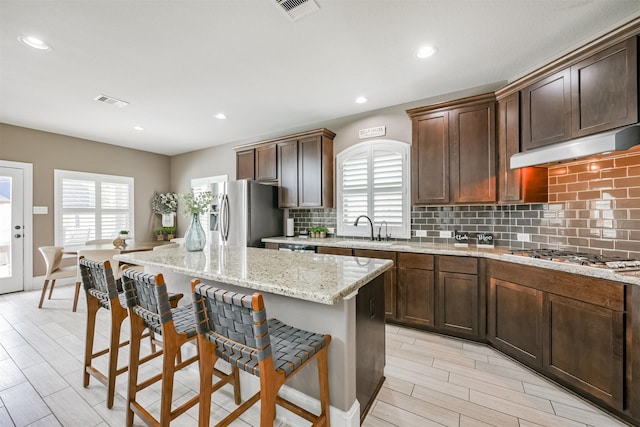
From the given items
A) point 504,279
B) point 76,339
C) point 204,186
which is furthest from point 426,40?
point 204,186

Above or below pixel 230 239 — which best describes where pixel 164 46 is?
above

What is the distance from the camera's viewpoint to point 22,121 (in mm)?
4148

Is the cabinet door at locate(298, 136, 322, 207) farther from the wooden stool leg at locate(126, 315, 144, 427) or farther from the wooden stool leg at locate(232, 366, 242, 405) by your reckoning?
the wooden stool leg at locate(126, 315, 144, 427)

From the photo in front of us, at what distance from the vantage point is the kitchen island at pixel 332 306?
4.47ft

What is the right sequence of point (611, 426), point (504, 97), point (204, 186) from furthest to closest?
point (204, 186) < point (504, 97) < point (611, 426)

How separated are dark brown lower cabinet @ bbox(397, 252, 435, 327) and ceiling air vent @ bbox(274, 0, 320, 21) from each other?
2.34 m

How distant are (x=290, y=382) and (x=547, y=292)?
1.97m

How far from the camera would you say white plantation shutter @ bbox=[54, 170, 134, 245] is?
4832mm

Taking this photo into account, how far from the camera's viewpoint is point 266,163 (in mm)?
4488

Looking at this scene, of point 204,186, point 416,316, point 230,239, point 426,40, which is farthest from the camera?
point 204,186

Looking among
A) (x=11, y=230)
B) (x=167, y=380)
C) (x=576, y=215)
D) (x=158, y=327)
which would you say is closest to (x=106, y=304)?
(x=158, y=327)

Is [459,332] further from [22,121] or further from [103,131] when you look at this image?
[22,121]

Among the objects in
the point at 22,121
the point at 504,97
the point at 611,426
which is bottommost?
the point at 611,426

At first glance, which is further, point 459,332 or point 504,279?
point 459,332
